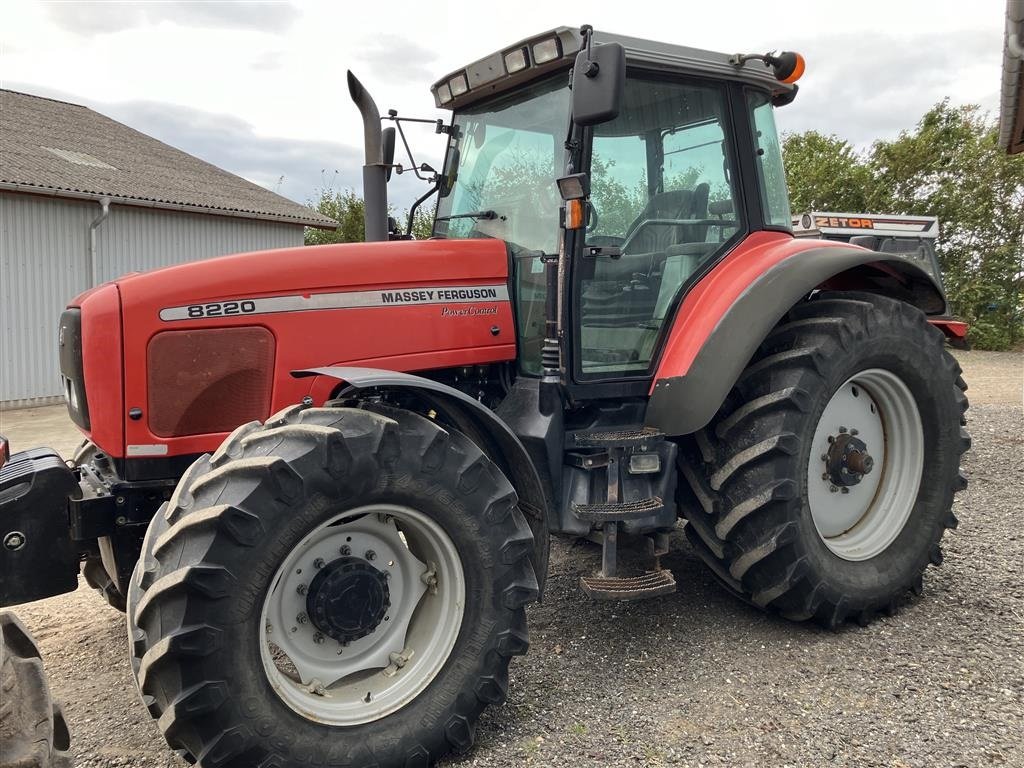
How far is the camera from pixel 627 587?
2973 millimetres

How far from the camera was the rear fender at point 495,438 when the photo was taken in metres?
2.68

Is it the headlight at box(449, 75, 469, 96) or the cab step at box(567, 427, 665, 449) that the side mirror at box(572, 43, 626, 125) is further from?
the cab step at box(567, 427, 665, 449)

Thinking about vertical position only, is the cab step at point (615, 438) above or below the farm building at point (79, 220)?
below

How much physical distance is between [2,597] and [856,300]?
3334 millimetres

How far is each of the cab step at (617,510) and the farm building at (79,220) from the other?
10133 mm

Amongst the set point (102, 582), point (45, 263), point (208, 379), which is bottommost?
point (102, 582)

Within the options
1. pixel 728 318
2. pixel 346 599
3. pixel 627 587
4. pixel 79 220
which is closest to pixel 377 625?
pixel 346 599

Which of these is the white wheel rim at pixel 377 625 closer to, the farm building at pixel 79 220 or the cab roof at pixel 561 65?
the cab roof at pixel 561 65

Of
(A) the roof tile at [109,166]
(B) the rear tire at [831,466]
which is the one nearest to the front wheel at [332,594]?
(B) the rear tire at [831,466]

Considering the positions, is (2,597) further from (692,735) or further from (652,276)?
(652,276)

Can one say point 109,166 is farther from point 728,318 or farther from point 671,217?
point 728,318

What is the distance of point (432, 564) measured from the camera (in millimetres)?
2615

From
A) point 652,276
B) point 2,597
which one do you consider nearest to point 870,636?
point 652,276

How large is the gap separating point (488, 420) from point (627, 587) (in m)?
0.84
